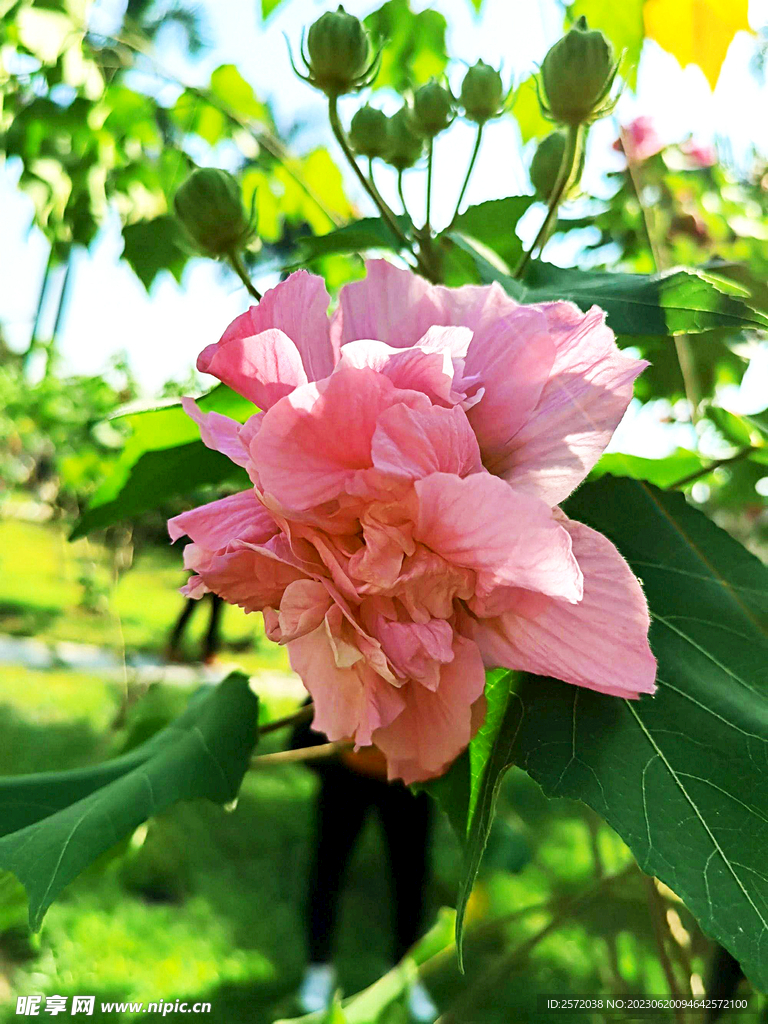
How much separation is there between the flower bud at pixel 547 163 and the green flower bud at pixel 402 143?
0.07m

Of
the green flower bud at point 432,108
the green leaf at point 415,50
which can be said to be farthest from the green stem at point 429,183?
the green leaf at point 415,50

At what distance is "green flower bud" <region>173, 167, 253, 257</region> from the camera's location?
1.50 ft

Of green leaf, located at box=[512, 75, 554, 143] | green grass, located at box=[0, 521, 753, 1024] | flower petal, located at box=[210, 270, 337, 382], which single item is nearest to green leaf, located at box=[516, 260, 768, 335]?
flower petal, located at box=[210, 270, 337, 382]

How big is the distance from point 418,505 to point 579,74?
0.90ft

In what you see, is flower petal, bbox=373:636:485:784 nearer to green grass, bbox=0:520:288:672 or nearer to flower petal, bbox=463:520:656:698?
flower petal, bbox=463:520:656:698

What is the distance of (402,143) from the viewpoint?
20.7 inches

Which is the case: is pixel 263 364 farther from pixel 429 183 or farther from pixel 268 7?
pixel 268 7

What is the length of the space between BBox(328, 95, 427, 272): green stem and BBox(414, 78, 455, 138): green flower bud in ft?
0.21

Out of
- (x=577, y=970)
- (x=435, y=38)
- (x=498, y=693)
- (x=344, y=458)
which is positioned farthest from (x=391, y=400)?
(x=577, y=970)

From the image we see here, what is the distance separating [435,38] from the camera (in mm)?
798

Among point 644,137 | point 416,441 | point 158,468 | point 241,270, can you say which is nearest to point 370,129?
point 241,270

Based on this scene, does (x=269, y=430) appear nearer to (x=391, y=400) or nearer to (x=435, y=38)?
(x=391, y=400)

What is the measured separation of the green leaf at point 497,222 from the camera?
0.49m

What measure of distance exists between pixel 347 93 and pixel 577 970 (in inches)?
56.0
